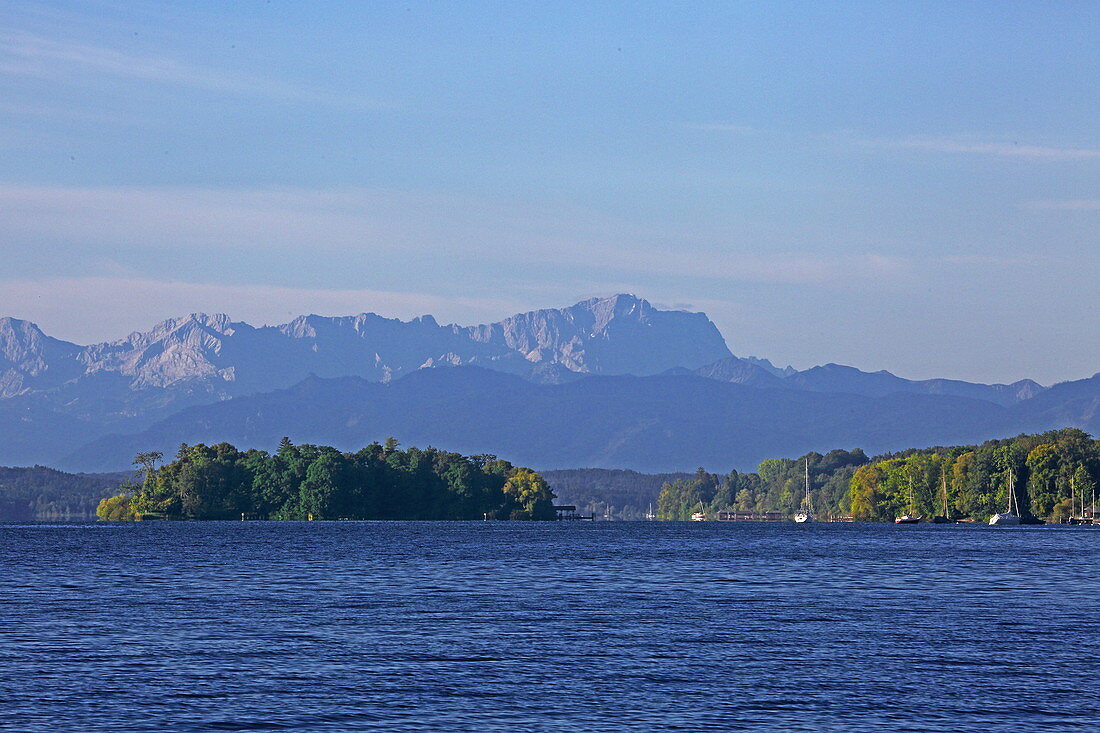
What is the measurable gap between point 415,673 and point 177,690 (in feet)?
30.3

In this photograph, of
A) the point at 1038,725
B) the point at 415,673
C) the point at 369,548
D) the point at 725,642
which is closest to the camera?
the point at 1038,725

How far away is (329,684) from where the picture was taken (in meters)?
53.0

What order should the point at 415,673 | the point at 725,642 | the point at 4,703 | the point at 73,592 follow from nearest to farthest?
1. the point at 4,703
2. the point at 415,673
3. the point at 725,642
4. the point at 73,592

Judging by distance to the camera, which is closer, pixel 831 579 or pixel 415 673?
pixel 415 673

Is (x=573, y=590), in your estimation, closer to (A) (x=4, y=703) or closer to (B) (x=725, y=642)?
(B) (x=725, y=642)

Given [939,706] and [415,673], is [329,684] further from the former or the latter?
[939,706]

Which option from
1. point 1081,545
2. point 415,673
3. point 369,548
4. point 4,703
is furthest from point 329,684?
point 1081,545

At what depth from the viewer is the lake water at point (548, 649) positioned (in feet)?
154

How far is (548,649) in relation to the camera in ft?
206

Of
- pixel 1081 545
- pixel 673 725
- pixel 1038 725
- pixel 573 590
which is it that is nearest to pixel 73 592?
pixel 573 590

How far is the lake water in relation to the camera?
154 ft

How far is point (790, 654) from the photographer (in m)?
61.1

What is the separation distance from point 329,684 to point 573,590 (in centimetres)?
4553

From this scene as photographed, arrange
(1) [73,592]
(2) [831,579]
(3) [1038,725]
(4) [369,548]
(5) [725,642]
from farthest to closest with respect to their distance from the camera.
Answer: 1. (4) [369,548]
2. (2) [831,579]
3. (1) [73,592]
4. (5) [725,642]
5. (3) [1038,725]
